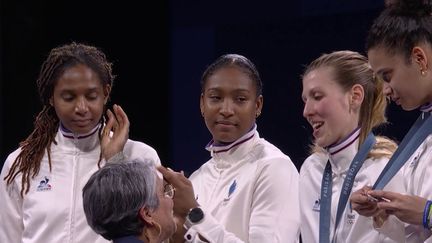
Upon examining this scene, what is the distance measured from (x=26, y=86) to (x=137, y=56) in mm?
699

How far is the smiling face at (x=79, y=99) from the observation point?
134 inches

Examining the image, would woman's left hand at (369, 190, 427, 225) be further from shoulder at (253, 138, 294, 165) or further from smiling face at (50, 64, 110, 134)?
smiling face at (50, 64, 110, 134)

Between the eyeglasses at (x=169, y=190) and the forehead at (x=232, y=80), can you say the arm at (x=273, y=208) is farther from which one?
the forehead at (x=232, y=80)

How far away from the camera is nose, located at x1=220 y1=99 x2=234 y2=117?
3.14 m

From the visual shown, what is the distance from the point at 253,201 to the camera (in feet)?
9.90

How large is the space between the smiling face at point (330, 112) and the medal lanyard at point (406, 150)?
0.40 metres

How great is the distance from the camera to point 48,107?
11.8 feet

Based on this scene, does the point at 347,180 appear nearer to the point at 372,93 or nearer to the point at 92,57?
the point at 372,93

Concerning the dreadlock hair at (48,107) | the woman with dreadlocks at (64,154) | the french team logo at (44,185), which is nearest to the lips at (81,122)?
the woman with dreadlocks at (64,154)

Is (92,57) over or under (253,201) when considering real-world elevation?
over

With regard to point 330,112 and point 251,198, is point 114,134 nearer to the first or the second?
point 251,198

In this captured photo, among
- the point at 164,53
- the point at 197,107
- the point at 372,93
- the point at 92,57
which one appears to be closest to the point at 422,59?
the point at 372,93

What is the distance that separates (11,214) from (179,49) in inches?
68.4

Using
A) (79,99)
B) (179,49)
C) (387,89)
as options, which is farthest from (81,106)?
(179,49)
